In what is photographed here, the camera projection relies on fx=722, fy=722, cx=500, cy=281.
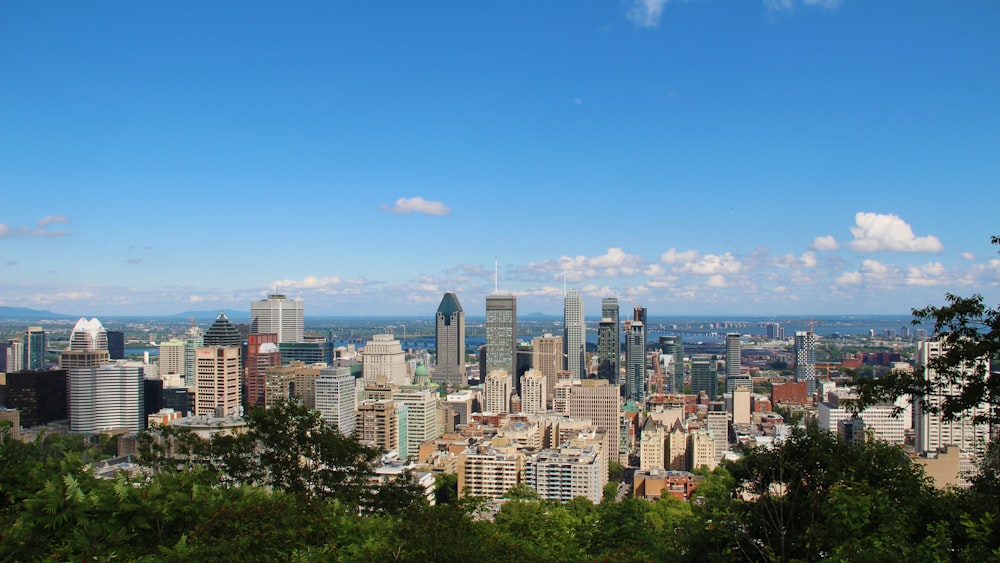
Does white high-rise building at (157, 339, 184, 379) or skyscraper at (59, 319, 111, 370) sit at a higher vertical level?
skyscraper at (59, 319, 111, 370)

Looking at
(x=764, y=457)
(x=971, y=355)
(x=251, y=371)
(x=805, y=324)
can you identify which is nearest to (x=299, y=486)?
(x=764, y=457)

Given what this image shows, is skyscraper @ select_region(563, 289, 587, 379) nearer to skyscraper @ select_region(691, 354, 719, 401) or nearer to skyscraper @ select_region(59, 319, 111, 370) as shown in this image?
skyscraper @ select_region(691, 354, 719, 401)

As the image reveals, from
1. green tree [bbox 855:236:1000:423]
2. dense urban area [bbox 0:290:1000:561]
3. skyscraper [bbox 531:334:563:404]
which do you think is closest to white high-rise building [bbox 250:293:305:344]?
dense urban area [bbox 0:290:1000:561]

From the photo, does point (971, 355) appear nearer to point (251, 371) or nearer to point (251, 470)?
point (251, 470)

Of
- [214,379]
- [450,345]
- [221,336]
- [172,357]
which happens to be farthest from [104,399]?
[450,345]

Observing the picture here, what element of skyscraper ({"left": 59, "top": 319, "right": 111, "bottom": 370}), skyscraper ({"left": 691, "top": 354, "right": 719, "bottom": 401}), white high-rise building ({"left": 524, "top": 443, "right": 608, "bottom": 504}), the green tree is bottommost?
skyscraper ({"left": 691, "top": 354, "right": 719, "bottom": 401})

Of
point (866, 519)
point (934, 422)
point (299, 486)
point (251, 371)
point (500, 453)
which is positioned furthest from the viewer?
point (251, 371)

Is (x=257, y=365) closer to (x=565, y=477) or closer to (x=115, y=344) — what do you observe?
(x=115, y=344)
